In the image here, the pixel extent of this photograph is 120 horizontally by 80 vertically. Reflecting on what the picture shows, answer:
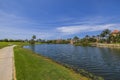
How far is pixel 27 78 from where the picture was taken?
53.5ft

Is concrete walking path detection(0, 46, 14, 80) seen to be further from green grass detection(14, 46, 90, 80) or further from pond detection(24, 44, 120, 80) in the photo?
pond detection(24, 44, 120, 80)

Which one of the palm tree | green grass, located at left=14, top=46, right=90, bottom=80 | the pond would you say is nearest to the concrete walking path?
green grass, located at left=14, top=46, right=90, bottom=80

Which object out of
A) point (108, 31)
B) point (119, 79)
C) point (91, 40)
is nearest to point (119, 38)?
point (108, 31)

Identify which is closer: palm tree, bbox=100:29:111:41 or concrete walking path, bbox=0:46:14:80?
concrete walking path, bbox=0:46:14:80

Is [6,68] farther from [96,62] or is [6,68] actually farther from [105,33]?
A: [105,33]

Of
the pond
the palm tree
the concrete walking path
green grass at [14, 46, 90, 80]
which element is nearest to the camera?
the concrete walking path

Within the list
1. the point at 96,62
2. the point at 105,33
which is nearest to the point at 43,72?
the point at 96,62

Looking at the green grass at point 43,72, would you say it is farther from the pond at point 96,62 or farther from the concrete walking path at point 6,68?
the pond at point 96,62

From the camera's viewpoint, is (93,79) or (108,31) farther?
(108,31)

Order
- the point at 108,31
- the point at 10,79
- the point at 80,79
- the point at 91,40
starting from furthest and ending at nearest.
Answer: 1. the point at 91,40
2. the point at 108,31
3. the point at 80,79
4. the point at 10,79

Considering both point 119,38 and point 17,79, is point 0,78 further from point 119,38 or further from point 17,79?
point 119,38

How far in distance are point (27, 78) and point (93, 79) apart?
757cm

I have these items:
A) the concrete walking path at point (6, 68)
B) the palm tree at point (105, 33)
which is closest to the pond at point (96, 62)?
the concrete walking path at point (6, 68)

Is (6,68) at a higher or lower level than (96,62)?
higher
